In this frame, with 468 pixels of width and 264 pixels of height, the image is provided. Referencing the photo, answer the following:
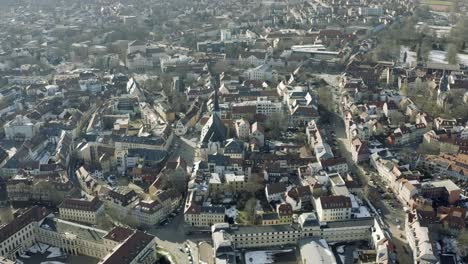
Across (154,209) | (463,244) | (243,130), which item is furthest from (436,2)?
(154,209)

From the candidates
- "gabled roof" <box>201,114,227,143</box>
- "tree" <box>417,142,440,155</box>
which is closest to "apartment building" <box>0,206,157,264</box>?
"gabled roof" <box>201,114,227,143</box>

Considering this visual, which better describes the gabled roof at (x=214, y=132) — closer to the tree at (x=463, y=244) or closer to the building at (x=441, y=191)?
the building at (x=441, y=191)

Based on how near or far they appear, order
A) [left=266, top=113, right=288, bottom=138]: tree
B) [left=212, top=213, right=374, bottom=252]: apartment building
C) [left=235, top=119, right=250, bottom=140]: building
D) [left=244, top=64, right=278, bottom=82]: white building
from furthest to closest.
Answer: [left=244, top=64, right=278, bottom=82]: white building, [left=266, top=113, right=288, bottom=138]: tree, [left=235, top=119, right=250, bottom=140]: building, [left=212, top=213, right=374, bottom=252]: apartment building

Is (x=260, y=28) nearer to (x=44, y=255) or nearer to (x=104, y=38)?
(x=104, y=38)

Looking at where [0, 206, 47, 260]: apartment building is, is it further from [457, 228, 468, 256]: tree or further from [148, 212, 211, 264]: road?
[457, 228, 468, 256]: tree

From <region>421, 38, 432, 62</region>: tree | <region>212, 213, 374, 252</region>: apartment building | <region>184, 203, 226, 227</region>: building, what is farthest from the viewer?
<region>421, 38, 432, 62</region>: tree

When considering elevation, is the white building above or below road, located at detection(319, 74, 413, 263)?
above

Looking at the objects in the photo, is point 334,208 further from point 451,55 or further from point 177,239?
point 451,55
